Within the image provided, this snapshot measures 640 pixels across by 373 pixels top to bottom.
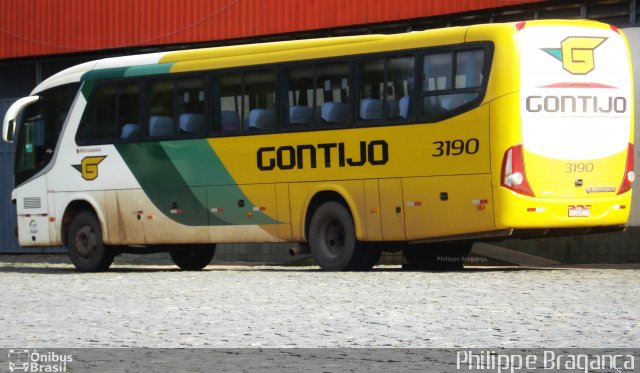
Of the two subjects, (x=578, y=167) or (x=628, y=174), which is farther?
(x=628, y=174)

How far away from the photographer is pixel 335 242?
1980 centimetres

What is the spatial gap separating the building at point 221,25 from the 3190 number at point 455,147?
17.4 ft

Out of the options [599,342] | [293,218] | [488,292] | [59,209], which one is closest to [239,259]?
[59,209]

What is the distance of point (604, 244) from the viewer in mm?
23688

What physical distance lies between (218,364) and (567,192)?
1000 centimetres

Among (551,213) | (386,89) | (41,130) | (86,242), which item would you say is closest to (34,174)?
(41,130)

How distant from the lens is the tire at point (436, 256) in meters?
20.9

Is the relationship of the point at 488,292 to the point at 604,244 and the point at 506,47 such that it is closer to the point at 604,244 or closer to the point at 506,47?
the point at 506,47

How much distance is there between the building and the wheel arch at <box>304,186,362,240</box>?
5457mm

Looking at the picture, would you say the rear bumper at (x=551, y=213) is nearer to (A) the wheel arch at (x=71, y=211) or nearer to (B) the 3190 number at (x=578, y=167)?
(B) the 3190 number at (x=578, y=167)

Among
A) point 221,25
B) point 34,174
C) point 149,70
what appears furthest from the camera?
point 221,25

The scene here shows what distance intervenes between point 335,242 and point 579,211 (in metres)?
3.56

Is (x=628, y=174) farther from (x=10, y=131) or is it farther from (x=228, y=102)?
(x=10, y=131)

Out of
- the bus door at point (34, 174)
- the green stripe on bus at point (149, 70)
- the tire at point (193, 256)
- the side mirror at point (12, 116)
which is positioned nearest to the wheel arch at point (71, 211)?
the bus door at point (34, 174)
